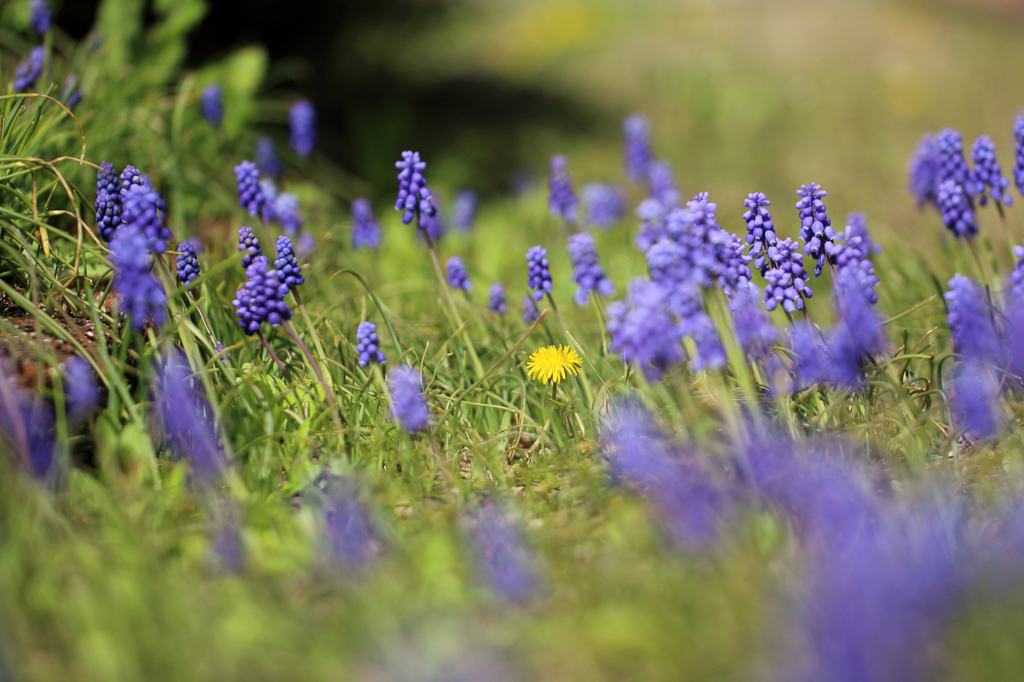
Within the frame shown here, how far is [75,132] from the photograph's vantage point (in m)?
4.12

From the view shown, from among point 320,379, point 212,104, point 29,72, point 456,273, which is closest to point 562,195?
point 456,273

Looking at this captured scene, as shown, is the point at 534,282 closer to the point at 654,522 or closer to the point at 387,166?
the point at 654,522

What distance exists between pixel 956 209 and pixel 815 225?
3.70 feet

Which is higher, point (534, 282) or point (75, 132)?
point (75, 132)

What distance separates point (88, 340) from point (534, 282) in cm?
171

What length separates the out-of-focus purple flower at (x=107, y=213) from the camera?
2.88 m

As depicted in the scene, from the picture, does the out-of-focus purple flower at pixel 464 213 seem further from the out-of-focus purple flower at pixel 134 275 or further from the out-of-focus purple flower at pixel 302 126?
the out-of-focus purple flower at pixel 134 275

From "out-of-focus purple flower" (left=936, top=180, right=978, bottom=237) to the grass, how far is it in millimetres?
337

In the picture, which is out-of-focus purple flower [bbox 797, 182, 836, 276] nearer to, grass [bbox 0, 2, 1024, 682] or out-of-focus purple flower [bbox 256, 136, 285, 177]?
grass [bbox 0, 2, 1024, 682]

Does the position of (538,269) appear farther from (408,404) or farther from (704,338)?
(704,338)

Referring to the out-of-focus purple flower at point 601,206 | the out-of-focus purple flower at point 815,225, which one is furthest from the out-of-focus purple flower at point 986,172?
the out-of-focus purple flower at point 601,206

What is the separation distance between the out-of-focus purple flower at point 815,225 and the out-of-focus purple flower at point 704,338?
0.74 metres

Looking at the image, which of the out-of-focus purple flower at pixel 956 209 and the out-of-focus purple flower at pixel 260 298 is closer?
the out-of-focus purple flower at pixel 260 298

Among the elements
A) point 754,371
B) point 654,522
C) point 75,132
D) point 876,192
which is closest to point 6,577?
point 654,522
